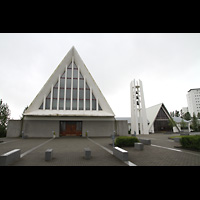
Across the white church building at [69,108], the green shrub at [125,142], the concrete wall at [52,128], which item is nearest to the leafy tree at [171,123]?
the concrete wall at [52,128]

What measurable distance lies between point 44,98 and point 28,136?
226 inches

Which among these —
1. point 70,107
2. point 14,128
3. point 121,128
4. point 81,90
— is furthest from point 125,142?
point 14,128

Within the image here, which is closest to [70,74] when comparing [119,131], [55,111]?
[55,111]

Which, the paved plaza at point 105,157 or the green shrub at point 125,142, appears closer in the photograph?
the paved plaza at point 105,157

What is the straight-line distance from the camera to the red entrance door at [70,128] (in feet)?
62.5

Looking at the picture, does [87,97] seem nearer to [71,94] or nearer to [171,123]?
[71,94]

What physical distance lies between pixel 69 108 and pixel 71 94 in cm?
218

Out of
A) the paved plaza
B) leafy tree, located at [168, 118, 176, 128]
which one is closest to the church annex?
the paved plaza

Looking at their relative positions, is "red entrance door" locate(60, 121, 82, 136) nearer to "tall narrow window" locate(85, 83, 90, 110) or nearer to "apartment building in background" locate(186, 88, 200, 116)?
"tall narrow window" locate(85, 83, 90, 110)

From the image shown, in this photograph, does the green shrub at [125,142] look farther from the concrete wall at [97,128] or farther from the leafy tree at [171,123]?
the leafy tree at [171,123]

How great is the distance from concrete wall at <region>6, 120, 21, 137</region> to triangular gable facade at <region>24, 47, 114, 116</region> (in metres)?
3.51

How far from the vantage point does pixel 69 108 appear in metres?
18.8

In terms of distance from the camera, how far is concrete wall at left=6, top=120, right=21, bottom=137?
58.2 feet
